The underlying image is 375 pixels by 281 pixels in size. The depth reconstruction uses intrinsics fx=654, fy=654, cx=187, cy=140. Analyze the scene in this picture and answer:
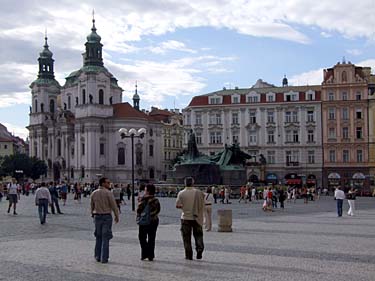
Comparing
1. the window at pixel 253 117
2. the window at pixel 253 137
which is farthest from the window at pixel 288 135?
the window at pixel 253 117

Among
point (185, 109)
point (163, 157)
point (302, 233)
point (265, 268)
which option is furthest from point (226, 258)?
point (163, 157)

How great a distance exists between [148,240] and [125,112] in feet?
332

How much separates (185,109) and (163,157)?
30.0 meters

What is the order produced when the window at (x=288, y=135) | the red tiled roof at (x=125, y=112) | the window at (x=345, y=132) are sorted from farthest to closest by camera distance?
1. the red tiled roof at (x=125, y=112)
2. the window at (x=288, y=135)
3. the window at (x=345, y=132)

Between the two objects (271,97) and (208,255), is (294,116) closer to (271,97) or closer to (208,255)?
(271,97)

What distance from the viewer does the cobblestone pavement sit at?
11461mm

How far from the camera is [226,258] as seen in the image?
44.7 feet

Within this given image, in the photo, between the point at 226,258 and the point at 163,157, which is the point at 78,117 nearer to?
the point at 163,157

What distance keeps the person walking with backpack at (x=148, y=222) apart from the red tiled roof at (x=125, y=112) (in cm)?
9900

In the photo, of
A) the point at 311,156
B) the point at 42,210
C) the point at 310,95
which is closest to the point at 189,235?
the point at 42,210

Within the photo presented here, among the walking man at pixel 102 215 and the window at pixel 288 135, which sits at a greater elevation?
the window at pixel 288 135

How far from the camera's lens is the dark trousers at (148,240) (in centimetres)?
1330

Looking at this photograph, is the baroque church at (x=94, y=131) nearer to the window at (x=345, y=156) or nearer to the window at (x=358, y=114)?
the window at (x=345, y=156)

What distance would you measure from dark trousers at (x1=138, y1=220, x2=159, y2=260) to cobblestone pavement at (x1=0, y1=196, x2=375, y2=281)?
10.0 inches
